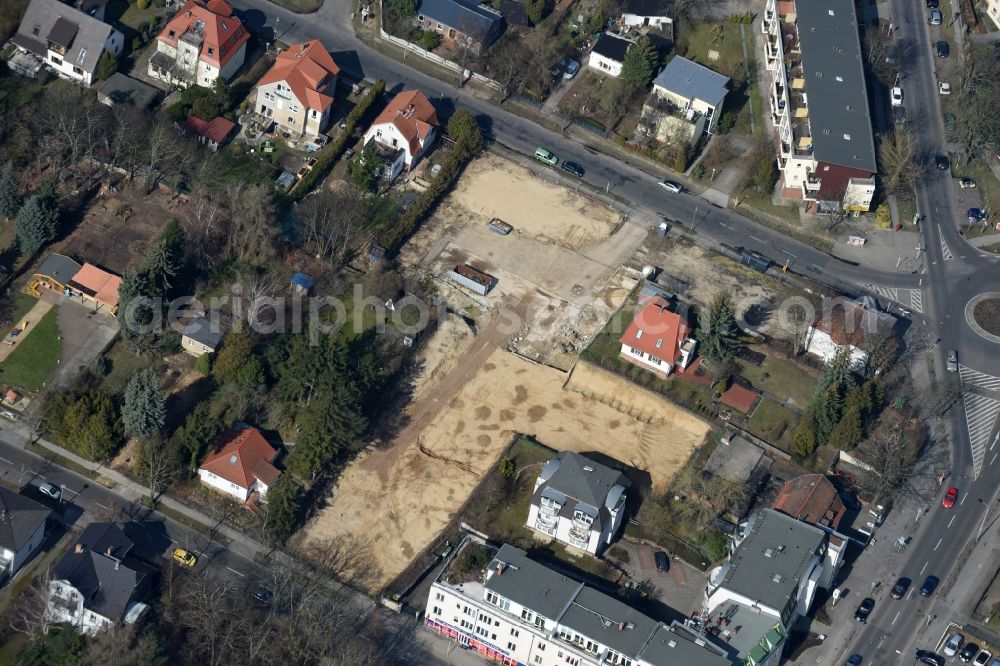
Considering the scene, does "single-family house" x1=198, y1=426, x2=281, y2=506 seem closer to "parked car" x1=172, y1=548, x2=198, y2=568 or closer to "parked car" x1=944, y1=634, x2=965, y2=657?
"parked car" x1=172, y1=548, x2=198, y2=568

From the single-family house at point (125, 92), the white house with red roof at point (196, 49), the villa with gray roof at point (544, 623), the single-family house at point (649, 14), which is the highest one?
the single-family house at point (649, 14)

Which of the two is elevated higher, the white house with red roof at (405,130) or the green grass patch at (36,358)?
the white house with red roof at (405,130)

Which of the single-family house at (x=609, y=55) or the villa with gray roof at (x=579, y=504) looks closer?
the villa with gray roof at (x=579, y=504)

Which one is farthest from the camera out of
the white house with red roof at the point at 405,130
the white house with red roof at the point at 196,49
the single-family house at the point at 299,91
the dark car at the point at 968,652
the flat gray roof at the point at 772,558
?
the white house with red roof at the point at 196,49

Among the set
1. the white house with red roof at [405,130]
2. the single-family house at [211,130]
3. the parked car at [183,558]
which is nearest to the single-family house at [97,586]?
the parked car at [183,558]

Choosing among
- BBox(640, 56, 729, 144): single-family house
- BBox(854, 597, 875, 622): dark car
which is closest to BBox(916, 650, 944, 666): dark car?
BBox(854, 597, 875, 622): dark car

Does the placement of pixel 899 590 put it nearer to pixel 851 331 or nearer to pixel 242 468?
pixel 851 331

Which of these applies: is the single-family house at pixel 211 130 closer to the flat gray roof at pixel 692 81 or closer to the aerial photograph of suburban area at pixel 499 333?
the aerial photograph of suburban area at pixel 499 333

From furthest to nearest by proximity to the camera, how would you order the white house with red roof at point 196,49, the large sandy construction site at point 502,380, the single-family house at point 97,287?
the white house with red roof at point 196,49 < the single-family house at point 97,287 < the large sandy construction site at point 502,380
